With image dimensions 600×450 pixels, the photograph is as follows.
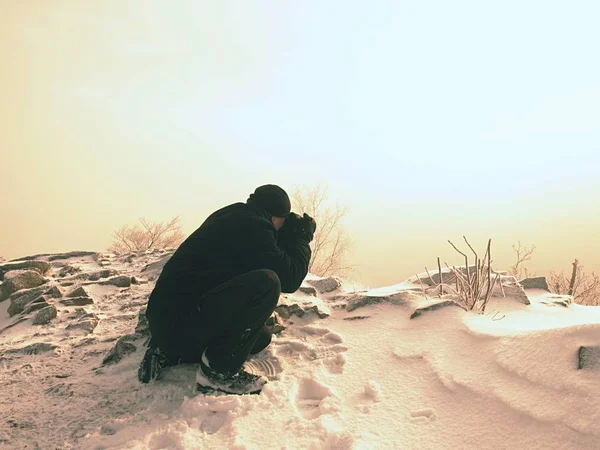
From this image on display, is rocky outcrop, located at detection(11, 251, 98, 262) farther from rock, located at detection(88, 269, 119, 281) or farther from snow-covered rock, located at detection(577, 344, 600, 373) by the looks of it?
snow-covered rock, located at detection(577, 344, 600, 373)

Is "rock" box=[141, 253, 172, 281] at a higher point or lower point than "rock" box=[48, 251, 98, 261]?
higher

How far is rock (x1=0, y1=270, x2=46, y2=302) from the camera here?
5.54 m

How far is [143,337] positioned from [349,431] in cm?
196

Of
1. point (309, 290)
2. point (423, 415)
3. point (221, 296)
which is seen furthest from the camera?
point (309, 290)

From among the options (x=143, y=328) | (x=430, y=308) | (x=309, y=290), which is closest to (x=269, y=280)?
(x=430, y=308)

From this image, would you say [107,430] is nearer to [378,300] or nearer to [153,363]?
[153,363]

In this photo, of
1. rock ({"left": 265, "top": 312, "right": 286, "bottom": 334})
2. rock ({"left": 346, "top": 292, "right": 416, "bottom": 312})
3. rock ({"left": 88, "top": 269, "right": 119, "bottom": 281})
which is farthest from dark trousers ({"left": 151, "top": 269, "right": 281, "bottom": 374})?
rock ({"left": 88, "top": 269, "right": 119, "bottom": 281})

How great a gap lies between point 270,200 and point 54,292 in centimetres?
369

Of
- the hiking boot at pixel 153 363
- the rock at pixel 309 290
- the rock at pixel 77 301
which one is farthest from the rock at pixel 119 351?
the rock at pixel 77 301

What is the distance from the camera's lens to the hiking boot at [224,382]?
233 cm

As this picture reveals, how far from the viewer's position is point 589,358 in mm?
1877

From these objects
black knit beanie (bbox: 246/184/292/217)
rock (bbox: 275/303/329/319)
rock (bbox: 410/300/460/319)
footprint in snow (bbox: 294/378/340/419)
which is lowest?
footprint in snow (bbox: 294/378/340/419)

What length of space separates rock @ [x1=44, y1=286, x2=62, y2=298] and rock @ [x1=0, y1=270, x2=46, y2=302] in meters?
1.00

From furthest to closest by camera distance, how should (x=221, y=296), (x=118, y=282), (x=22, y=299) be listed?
(x=118, y=282) < (x=22, y=299) < (x=221, y=296)
